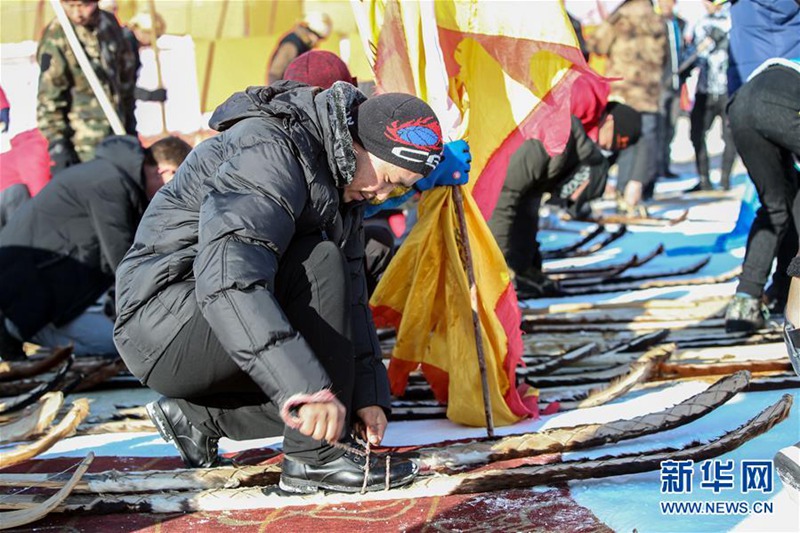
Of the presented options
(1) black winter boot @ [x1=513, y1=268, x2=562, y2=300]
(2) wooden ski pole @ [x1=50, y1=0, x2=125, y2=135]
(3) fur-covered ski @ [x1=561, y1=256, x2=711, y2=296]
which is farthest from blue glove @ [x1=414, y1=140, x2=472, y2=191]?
(3) fur-covered ski @ [x1=561, y1=256, x2=711, y2=296]

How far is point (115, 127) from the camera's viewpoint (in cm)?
461

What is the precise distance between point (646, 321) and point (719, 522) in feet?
7.43

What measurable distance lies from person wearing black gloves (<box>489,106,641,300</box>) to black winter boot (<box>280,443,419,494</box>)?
8.89 feet

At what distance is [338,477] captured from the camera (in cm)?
238

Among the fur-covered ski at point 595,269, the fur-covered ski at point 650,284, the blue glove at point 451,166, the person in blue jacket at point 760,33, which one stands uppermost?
the person in blue jacket at point 760,33

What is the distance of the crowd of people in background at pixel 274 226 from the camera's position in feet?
6.53

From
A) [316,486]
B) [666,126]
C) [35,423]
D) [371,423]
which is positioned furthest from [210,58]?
[316,486]

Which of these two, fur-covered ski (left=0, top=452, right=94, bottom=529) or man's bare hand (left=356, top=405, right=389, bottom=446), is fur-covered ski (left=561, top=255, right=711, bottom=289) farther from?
fur-covered ski (left=0, top=452, right=94, bottom=529)

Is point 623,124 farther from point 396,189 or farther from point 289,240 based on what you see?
point 289,240

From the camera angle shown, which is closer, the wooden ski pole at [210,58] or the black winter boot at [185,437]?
the black winter boot at [185,437]

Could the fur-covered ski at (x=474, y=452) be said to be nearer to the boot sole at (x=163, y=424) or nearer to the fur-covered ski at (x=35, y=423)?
the boot sole at (x=163, y=424)

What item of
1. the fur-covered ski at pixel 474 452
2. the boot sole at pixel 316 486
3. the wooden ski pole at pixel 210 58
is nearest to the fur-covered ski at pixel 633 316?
the fur-covered ski at pixel 474 452

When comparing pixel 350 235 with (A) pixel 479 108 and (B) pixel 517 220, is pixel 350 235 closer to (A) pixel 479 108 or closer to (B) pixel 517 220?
(A) pixel 479 108

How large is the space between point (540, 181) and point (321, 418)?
3597 millimetres
